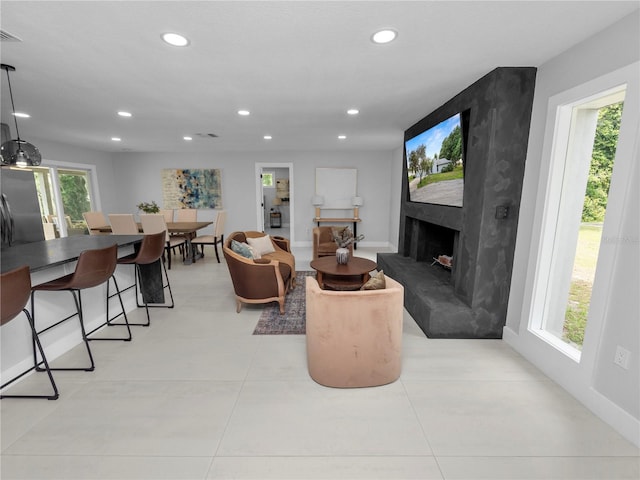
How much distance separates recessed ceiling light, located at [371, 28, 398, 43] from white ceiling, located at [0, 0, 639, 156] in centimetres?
4

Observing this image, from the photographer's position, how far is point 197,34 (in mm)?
1798

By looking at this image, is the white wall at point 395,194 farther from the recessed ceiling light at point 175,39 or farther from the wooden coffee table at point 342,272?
the recessed ceiling light at point 175,39

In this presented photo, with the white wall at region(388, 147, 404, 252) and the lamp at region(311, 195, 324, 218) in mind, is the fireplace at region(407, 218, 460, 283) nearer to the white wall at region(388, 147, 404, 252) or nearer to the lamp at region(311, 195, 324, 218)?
the white wall at region(388, 147, 404, 252)

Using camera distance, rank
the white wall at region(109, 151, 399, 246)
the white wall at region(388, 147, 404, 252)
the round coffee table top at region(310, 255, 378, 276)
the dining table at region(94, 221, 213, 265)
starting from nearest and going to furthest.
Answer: the round coffee table top at region(310, 255, 378, 276)
the dining table at region(94, 221, 213, 265)
the white wall at region(388, 147, 404, 252)
the white wall at region(109, 151, 399, 246)

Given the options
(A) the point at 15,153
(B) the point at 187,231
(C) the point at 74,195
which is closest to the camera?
(A) the point at 15,153

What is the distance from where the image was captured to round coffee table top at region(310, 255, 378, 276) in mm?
3372

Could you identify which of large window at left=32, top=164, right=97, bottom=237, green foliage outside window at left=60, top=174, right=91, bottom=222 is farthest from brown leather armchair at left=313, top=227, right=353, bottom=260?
green foliage outside window at left=60, top=174, right=91, bottom=222

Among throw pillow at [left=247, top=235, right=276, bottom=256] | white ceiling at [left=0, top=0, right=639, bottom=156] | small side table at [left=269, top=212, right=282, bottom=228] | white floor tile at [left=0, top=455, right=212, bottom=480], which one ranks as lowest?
white floor tile at [left=0, top=455, right=212, bottom=480]

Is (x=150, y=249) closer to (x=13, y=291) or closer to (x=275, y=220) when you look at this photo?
(x=13, y=291)

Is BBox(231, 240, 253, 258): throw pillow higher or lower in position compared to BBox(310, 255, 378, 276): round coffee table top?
higher

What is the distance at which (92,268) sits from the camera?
2.25 m

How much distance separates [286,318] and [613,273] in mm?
2727

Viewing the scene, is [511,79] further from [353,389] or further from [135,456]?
[135,456]

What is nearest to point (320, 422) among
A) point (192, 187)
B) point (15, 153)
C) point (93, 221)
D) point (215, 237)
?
point (15, 153)
